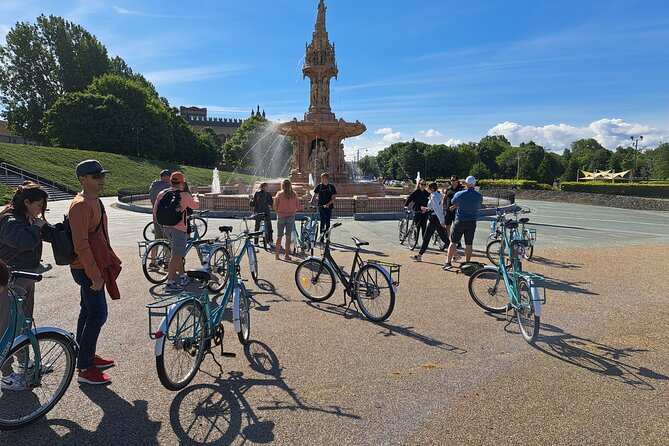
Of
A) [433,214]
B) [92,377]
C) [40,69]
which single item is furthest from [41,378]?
[40,69]

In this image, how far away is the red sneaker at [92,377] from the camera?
400 centimetres

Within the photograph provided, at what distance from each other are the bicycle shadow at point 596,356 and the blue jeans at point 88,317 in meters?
4.97

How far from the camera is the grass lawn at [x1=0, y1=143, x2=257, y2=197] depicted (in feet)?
116

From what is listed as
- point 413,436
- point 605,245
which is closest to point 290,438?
point 413,436

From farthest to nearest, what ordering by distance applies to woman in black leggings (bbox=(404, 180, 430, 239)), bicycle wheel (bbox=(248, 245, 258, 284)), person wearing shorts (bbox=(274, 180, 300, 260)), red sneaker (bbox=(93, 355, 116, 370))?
1. woman in black leggings (bbox=(404, 180, 430, 239))
2. person wearing shorts (bbox=(274, 180, 300, 260))
3. bicycle wheel (bbox=(248, 245, 258, 284))
4. red sneaker (bbox=(93, 355, 116, 370))

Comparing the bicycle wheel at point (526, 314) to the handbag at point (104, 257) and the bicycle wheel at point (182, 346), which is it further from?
the handbag at point (104, 257)

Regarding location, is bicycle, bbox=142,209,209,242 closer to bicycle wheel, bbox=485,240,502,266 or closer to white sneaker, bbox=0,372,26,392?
white sneaker, bbox=0,372,26,392

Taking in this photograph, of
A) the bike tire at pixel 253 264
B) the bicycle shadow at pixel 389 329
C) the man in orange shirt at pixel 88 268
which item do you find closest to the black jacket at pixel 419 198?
the bike tire at pixel 253 264

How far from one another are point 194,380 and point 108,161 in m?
49.6

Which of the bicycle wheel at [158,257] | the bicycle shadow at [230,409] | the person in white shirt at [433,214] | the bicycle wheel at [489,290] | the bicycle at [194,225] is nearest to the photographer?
the bicycle shadow at [230,409]

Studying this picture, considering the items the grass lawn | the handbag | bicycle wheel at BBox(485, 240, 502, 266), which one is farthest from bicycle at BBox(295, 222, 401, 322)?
the grass lawn

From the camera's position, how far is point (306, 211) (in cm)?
1856

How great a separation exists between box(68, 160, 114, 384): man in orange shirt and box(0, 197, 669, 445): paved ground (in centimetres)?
23

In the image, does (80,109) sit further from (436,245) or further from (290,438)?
(290,438)
